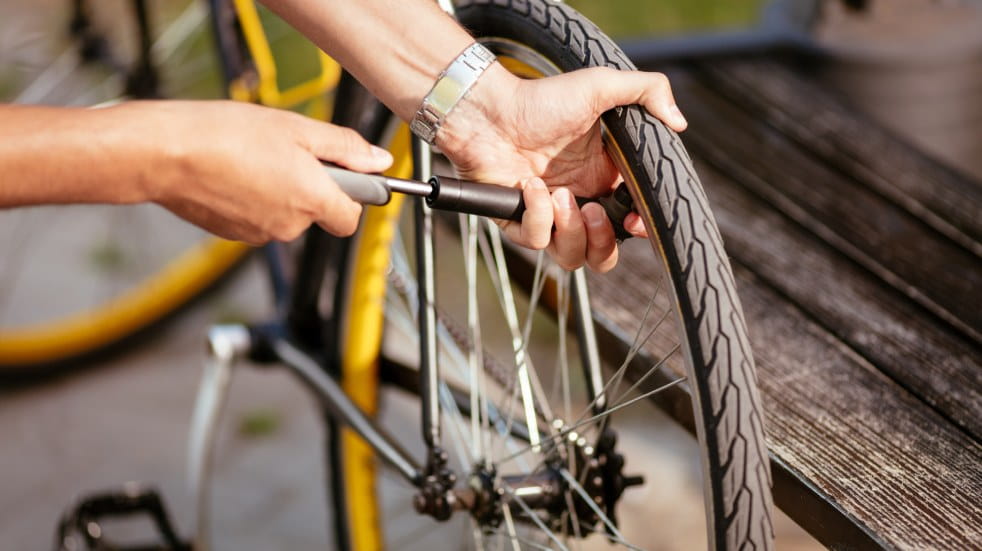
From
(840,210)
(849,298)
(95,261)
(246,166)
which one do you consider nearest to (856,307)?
(849,298)

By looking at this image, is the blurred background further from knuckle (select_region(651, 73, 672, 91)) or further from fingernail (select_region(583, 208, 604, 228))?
knuckle (select_region(651, 73, 672, 91))

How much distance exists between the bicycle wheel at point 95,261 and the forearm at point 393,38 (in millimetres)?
1210

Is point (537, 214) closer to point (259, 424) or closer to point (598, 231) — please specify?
point (598, 231)

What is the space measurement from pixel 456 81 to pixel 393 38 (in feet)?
0.28

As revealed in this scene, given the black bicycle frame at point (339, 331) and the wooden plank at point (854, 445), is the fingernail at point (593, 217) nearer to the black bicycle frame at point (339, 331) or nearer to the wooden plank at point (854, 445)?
the black bicycle frame at point (339, 331)

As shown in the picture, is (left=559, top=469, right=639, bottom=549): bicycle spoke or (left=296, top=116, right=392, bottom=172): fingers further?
(left=559, top=469, right=639, bottom=549): bicycle spoke

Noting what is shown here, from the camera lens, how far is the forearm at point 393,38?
110cm

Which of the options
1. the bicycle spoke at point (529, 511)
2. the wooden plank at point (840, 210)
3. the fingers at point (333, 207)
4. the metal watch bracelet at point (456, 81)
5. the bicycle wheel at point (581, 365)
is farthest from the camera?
the wooden plank at point (840, 210)

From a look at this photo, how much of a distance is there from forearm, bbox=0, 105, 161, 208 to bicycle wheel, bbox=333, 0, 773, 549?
401 millimetres

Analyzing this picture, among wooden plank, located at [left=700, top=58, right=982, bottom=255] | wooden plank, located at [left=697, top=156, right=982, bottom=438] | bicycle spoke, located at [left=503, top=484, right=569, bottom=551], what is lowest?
bicycle spoke, located at [left=503, top=484, right=569, bottom=551]

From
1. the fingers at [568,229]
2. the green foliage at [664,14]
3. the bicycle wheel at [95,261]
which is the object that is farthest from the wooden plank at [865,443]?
the green foliage at [664,14]

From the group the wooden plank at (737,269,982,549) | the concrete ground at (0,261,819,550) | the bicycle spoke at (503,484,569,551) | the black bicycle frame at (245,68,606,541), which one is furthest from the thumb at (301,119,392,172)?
the concrete ground at (0,261,819,550)

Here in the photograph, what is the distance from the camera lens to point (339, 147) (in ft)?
3.30

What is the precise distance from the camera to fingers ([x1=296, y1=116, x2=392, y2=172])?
99 centimetres
